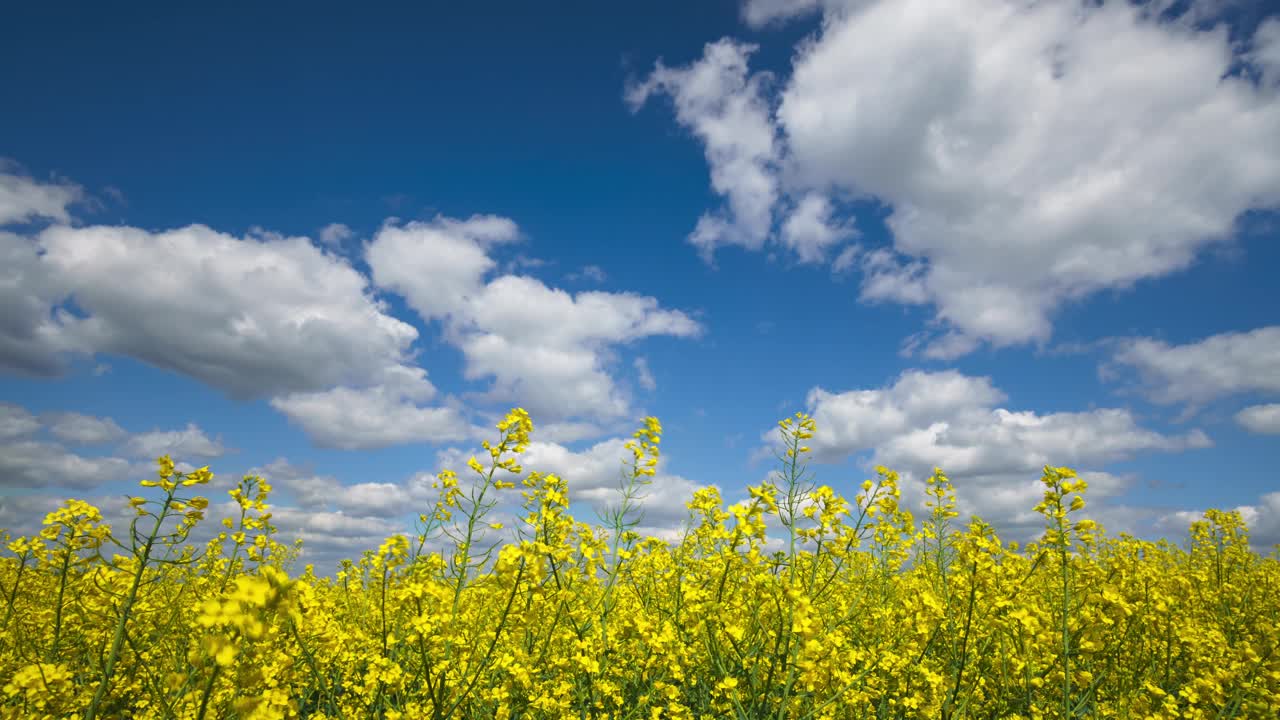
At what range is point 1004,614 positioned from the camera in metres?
5.11

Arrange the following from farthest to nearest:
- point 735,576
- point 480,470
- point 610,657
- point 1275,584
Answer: point 1275,584, point 610,657, point 735,576, point 480,470

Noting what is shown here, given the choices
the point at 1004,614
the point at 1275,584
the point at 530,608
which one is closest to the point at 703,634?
the point at 530,608

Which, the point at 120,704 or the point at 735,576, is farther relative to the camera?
the point at 120,704

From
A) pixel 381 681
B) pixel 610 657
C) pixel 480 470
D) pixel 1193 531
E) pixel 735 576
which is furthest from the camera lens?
pixel 1193 531

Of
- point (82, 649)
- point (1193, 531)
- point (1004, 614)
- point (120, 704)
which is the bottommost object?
point (120, 704)

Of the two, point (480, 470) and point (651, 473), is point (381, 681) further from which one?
point (651, 473)

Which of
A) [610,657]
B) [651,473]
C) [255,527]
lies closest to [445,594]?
[255,527]

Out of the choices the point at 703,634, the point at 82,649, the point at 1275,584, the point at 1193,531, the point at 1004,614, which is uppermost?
the point at 1193,531

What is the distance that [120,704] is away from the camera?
6355 mm

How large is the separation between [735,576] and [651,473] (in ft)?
4.64

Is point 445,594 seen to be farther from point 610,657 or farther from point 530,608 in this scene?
point 610,657

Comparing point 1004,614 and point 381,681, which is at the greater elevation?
point 1004,614

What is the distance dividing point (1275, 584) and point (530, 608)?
35.0 ft

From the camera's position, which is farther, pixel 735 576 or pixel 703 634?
pixel 703 634
